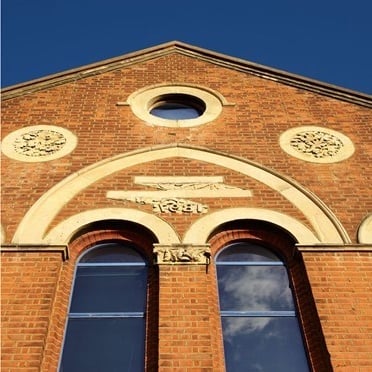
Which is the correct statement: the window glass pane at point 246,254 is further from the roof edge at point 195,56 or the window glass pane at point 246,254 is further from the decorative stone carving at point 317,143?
the roof edge at point 195,56

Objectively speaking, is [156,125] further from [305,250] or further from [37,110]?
[305,250]

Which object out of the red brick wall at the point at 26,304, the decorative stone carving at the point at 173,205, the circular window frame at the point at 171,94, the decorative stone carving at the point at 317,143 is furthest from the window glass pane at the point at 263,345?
the circular window frame at the point at 171,94

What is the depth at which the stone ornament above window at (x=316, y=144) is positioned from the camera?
30.5 feet

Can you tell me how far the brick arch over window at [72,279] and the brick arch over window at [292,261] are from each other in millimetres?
865

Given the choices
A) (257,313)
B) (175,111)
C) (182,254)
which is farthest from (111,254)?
(175,111)

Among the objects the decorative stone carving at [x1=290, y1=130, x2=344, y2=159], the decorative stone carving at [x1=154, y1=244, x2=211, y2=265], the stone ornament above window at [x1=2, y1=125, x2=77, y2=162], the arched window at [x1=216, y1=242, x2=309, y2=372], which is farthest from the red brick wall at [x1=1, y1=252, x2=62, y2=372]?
the decorative stone carving at [x1=290, y1=130, x2=344, y2=159]

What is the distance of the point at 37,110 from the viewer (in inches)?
410

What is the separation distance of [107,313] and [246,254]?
1984 mm

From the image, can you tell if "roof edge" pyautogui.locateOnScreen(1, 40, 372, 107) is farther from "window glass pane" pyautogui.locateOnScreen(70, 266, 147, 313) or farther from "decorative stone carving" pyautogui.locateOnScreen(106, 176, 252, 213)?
"window glass pane" pyautogui.locateOnScreen(70, 266, 147, 313)

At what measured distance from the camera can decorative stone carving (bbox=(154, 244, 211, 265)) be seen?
7277 mm

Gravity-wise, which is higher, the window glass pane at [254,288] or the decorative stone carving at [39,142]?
the decorative stone carving at [39,142]

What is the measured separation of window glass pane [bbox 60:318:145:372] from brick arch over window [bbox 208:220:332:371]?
155cm

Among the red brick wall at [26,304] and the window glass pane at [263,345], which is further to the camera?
the window glass pane at [263,345]

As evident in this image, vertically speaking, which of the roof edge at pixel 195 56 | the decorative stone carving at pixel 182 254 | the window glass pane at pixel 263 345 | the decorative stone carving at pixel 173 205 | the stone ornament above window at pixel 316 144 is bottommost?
the window glass pane at pixel 263 345
